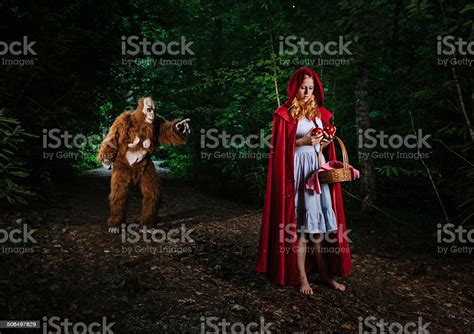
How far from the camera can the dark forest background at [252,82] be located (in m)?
4.91

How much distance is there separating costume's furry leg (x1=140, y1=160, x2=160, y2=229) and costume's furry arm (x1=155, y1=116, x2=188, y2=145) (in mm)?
457

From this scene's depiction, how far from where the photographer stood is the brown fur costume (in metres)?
5.59

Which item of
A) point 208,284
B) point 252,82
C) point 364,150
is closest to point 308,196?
point 208,284

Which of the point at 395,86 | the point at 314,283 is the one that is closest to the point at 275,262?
the point at 314,283

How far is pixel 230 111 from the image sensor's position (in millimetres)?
8273

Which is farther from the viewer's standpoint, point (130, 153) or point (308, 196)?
point (130, 153)

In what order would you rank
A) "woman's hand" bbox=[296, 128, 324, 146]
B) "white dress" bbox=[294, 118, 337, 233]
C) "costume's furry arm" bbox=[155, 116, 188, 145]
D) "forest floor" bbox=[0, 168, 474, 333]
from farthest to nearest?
"costume's furry arm" bbox=[155, 116, 188, 145], "white dress" bbox=[294, 118, 337, 233], "woman's hand" bbox=[296, 128, 324, 146], "forest floor" bbox=[0, 168, 474, 333]

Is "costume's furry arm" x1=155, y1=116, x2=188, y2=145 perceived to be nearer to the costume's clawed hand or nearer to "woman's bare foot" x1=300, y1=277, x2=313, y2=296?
the costume's clawed hand

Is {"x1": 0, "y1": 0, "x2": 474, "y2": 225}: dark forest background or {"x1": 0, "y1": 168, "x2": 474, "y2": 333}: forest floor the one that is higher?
{"x1": 0, "y1": 0, "x2": 474, "y2": 225}: dark forest background

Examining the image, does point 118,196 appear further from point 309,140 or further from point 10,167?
point 309,140

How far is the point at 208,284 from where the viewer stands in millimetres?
3848

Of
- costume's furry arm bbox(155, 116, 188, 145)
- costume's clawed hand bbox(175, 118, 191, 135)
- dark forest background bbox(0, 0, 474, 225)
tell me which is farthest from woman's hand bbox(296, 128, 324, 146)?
costume's furry arm bbox(155, 116, 188, 145)

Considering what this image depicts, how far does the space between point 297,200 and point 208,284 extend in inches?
52.7

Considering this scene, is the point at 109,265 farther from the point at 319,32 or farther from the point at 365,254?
the point at 319,32
